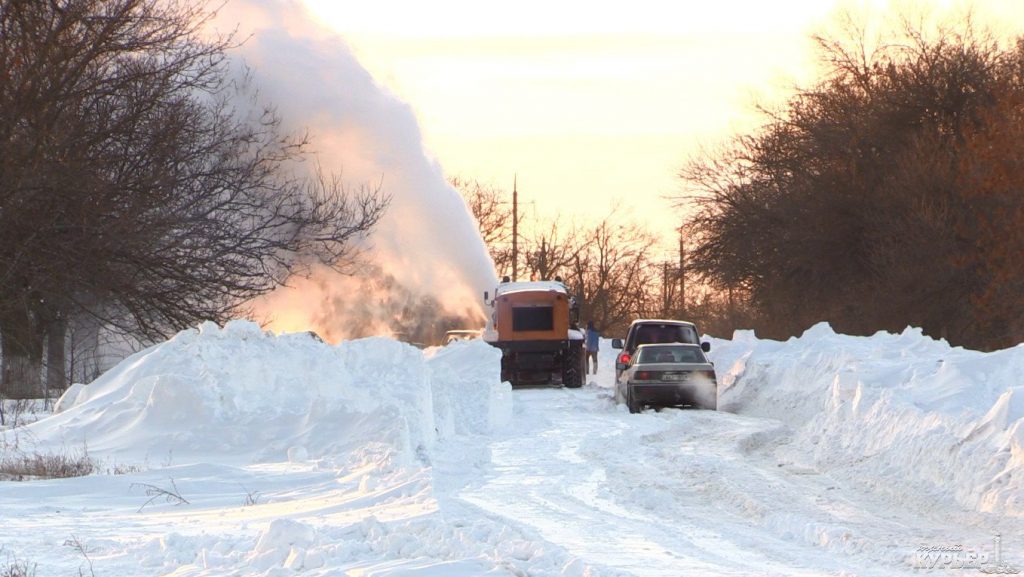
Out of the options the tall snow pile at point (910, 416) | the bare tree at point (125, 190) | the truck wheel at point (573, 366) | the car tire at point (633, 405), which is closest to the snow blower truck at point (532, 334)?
the truck wheel at point (573, 366)

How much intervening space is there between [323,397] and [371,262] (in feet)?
57.9

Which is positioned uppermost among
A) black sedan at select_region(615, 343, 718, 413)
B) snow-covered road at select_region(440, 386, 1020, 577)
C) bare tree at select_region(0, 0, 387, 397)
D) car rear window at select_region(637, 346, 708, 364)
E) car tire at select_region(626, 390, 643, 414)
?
bare tree at select_region(0, 0, 387, 397)

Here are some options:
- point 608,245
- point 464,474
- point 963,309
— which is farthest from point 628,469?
point 608,245

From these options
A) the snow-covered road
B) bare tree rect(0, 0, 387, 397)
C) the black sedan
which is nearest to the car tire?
the black sedan

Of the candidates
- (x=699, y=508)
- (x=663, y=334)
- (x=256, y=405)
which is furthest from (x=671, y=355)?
(x=699, y=508)

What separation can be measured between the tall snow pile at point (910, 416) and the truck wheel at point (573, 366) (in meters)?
9.03

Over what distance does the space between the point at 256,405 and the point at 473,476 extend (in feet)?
12.4

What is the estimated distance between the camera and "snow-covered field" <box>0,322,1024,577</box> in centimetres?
912

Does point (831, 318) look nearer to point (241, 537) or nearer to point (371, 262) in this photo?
point (371, 262)

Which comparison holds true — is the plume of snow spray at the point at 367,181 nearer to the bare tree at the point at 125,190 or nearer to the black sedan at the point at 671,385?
the bare tree at the point at 125,190

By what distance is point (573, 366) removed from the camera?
36.4 m

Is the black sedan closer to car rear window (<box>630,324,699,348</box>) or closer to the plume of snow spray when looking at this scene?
car rear window (<box>630,324,699,348</box>)

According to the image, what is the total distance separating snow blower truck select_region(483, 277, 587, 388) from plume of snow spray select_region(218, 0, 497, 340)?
912 millimetres

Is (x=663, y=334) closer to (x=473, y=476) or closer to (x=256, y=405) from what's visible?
(x=256, y=405)
